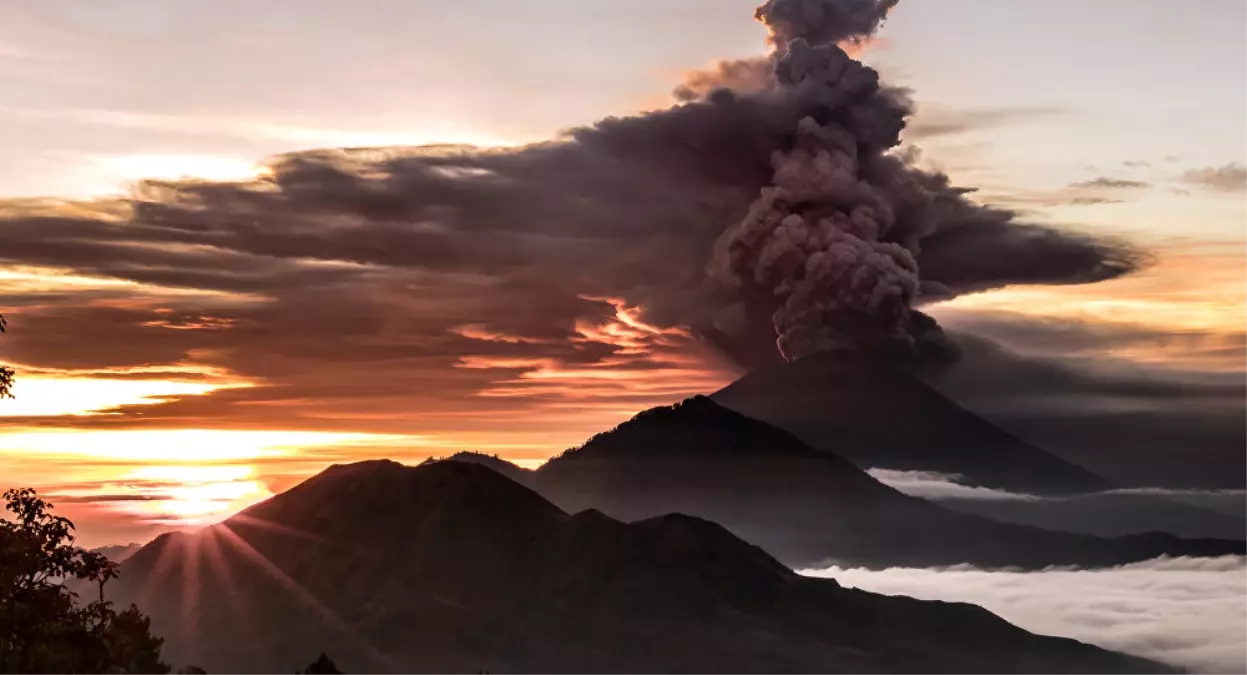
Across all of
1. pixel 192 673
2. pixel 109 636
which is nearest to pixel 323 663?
pixel 192 673

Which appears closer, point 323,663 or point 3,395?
point 3,395

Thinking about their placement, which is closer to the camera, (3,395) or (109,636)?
(3,395)

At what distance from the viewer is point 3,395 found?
2852cm

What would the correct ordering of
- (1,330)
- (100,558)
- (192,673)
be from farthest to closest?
(192,673) < (100,558) < (1,330)

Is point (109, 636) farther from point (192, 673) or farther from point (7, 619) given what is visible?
point (192, 673)

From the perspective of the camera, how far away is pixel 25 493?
97.5 ft

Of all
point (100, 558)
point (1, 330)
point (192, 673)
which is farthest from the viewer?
point (192, 673)

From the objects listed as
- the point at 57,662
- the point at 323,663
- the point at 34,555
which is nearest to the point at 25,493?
the point at 34,555

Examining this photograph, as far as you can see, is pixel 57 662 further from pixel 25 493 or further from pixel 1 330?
pixel 1 330

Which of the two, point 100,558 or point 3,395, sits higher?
point 3,395

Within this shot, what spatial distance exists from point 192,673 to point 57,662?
55685 mm

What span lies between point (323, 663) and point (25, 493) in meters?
55.3

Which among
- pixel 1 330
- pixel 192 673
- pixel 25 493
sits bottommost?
pixel 192 673

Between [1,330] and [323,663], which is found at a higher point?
[1,330]
